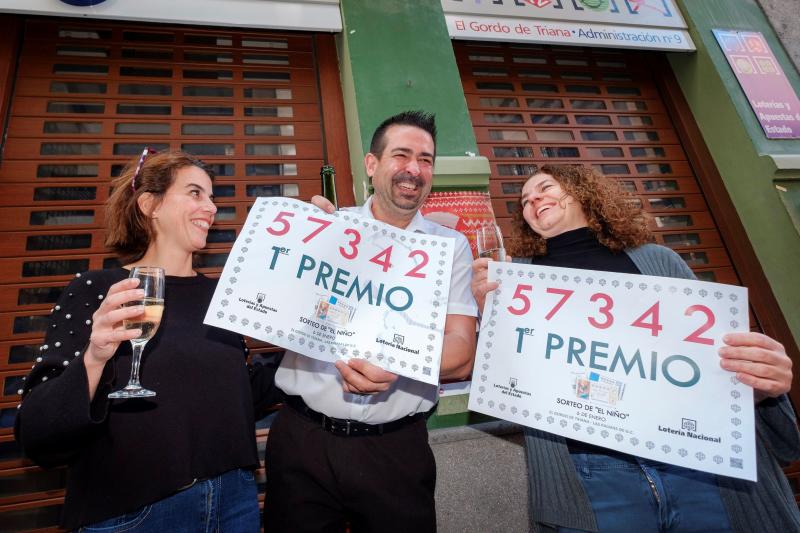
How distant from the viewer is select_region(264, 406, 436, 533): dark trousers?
1.54m

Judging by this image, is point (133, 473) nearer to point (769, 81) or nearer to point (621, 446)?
point (621, 446)

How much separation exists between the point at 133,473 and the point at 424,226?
1.56 metres

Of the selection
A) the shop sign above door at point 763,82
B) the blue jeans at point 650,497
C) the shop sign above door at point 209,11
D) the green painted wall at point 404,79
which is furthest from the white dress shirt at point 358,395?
the shop sign above door at point 763,82

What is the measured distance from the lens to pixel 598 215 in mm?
1852

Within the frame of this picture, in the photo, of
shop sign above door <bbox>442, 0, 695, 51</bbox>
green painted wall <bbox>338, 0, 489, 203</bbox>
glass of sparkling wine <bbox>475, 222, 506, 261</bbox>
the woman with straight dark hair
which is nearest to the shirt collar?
glass of sparkling wine <bbox>475, 222, 506, 261</bbox>

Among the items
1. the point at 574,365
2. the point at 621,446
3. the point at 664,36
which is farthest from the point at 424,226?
the point at 664,36

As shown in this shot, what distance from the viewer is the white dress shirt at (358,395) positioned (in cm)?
162

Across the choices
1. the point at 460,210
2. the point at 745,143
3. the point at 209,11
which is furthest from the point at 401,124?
the point at 745,143

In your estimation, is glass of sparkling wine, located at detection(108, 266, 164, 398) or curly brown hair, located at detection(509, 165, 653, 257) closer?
glass of sparkling wine, located at detection(108, 266, 164, 398)

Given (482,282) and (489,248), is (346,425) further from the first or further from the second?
(489,248)

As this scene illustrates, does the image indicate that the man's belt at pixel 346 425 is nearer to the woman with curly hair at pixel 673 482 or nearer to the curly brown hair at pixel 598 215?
the woman with curly hair at pixel 673 482

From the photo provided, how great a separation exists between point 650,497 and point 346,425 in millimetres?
1126

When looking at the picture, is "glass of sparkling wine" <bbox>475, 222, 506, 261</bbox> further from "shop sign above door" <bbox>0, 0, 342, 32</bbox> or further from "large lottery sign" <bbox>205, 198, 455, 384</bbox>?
"shop sign above door" <bbox>0, 0, 342, 32</bbox>

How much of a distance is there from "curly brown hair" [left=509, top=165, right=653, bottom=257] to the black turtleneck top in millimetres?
28
